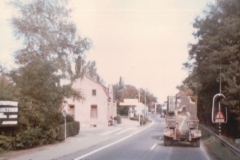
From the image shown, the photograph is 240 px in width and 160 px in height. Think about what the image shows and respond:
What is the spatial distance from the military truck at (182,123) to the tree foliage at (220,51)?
3687 mm

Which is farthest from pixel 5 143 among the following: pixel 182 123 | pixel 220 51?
pixel 220 51

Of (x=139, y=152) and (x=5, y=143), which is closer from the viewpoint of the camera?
(x=139, y=152)

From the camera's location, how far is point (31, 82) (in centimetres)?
2216

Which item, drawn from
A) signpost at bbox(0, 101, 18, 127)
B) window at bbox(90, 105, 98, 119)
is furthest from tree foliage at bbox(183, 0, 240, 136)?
window at bbox(90, 105, 98, 119)

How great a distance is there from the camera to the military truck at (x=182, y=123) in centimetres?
2227

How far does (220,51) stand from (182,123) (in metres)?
9.10

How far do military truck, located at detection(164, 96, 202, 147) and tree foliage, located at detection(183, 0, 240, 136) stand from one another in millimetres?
3687

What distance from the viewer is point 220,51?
2892cm

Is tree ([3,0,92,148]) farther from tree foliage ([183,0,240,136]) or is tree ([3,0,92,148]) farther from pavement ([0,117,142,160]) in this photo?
tree foliage ([183,0,240,136])

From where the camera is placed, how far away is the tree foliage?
86.3 ft

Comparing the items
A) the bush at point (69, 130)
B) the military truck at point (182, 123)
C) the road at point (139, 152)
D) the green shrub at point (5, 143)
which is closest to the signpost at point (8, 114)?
the green shrub at point (5, 143)

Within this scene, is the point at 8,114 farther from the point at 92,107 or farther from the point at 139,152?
the point at 92,107

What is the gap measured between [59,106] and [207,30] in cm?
1647

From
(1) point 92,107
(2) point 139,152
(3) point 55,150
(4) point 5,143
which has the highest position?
(1) point 92,107
